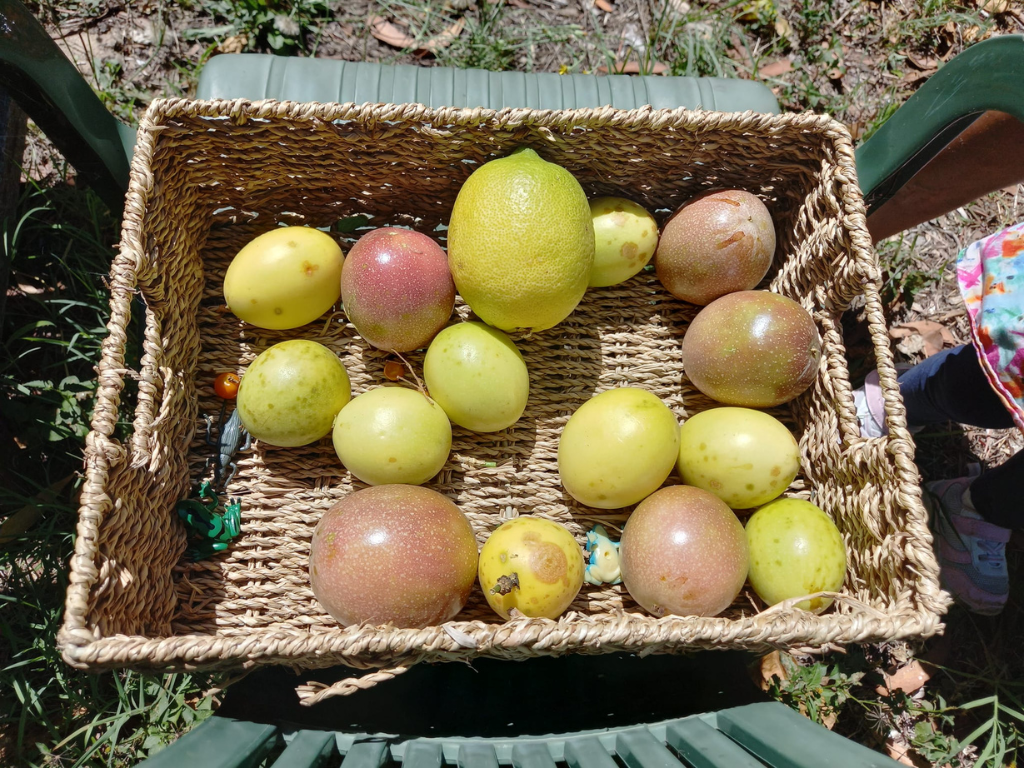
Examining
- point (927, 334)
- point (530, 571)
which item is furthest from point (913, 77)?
point (530, 571)

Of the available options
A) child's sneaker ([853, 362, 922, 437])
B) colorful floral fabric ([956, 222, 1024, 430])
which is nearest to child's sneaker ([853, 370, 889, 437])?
child's sneaker ([853, 362, 922, 437])

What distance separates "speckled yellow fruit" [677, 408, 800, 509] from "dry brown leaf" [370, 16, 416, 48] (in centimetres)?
187

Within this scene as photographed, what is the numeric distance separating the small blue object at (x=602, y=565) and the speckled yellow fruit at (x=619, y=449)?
0.09 meters

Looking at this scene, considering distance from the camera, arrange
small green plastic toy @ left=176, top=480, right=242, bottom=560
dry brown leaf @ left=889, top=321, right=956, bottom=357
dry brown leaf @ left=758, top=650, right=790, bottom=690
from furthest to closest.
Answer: dry brown leaf @ left=889, top=321, right=956, bottom=357 < dry brown leaf @ left=758, top=650, right=790, bottom=690 < small green plastic toy @ left=176, top=480, right=242, bottom=560

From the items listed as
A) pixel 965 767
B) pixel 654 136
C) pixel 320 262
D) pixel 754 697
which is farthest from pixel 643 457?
pixel 965 767

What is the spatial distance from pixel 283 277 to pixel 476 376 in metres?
0.50

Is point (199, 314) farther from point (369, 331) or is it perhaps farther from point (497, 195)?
point (497, 195)

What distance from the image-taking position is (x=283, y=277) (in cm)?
141

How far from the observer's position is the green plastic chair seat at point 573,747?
3.37 ft

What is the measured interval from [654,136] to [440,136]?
491mm

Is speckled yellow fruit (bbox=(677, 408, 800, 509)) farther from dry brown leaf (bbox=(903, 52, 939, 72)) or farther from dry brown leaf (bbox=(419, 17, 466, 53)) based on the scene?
dry brown leaf (bbox=(903, 52, 939, 72))

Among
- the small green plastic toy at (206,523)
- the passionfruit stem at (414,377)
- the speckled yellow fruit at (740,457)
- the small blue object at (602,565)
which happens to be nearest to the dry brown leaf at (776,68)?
the speckled yellow fruit at (740,457)

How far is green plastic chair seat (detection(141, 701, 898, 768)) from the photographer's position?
1027 millimetres

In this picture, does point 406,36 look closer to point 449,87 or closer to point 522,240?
point 449,87
